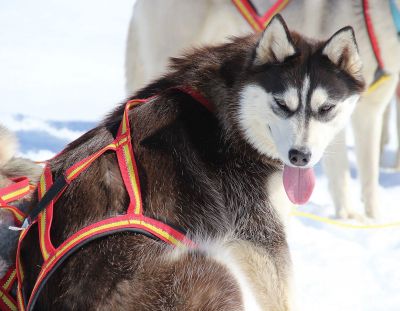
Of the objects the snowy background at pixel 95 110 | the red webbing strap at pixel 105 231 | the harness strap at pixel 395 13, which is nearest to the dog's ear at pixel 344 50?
the snowy background at pixel 95 110

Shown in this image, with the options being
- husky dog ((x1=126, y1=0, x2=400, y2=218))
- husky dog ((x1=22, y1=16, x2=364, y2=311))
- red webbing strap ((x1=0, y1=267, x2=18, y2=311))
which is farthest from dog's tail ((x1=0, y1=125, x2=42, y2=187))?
husky dog ((x1=126, y1=0, x2=400, y2=218))

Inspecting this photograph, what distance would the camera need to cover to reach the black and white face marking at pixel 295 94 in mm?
2562

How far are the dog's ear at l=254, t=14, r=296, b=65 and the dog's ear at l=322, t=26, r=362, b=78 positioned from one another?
14cm

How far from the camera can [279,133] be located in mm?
2582

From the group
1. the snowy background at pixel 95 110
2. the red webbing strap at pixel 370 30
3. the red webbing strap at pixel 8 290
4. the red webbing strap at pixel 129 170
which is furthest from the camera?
the red webbing strap at pixel 370 30

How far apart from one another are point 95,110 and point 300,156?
5425 millimetres

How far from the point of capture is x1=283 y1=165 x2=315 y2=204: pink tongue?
8.78ft

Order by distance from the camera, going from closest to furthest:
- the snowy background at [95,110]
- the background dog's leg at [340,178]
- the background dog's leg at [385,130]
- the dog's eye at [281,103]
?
the dog's eye at [281,103], the snowy background at [95,110], the background dog's leg at [340,178], the background dog's leg at [385,130]

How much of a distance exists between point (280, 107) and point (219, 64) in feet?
1.09

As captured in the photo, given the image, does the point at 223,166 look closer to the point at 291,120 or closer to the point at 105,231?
the point at 291,120

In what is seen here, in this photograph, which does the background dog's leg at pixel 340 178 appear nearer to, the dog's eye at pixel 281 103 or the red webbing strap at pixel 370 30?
the red webbing strap at pixel 370 30

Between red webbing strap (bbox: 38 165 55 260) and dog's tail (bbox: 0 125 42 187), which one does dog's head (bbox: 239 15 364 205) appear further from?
dog's tail (bbox: 0 125 42 187)

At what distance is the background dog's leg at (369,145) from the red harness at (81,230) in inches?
96.8

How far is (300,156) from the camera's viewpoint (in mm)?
2523
